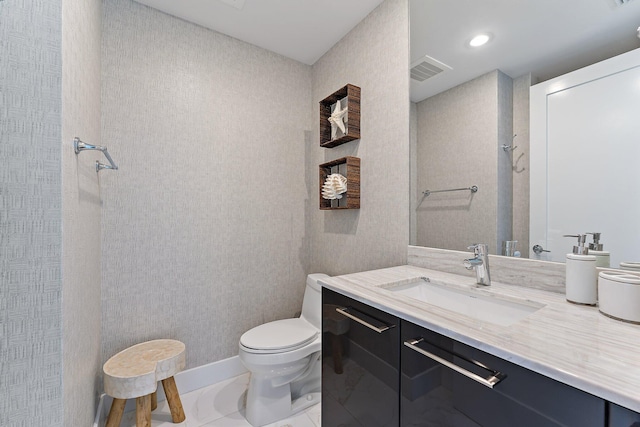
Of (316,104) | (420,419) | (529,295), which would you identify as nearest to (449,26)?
(316,104)

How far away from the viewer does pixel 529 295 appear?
91 cm

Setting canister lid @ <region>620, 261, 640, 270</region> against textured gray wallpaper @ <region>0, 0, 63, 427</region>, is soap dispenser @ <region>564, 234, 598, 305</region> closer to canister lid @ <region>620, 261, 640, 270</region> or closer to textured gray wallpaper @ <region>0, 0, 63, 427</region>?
canister lid @ <region>620, 261, 640, 270</region>

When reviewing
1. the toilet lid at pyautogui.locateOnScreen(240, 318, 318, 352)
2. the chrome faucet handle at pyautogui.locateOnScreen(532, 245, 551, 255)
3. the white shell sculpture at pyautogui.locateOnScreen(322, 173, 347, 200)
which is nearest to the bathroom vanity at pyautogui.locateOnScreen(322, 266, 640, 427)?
the chrome faucet handle at pyautogui.locateOnScreen(532, 245, 551, 255)

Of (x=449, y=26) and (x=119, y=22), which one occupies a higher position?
(x=119, y=22)

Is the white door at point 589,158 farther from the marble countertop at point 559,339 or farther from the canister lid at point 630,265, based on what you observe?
the marble countertop at point 559,339

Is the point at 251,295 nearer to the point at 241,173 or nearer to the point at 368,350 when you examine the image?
the point at 241,173

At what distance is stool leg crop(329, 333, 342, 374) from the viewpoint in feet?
3.51

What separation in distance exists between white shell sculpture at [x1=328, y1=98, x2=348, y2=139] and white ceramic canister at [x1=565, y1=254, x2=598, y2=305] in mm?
1356

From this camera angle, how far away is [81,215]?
3.29ft

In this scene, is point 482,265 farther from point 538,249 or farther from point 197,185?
point 197,185

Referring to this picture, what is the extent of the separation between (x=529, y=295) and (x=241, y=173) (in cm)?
176

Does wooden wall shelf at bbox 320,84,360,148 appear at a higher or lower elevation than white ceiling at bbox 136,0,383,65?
lower

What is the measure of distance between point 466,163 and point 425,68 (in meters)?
0.58

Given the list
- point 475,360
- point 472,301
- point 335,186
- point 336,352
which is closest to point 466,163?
point 472,301
